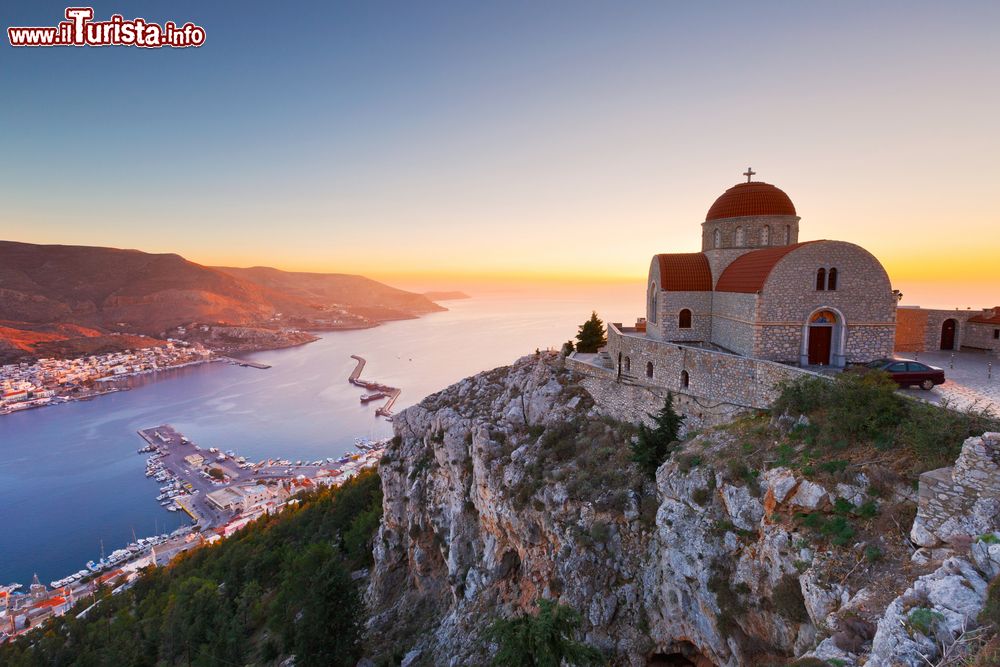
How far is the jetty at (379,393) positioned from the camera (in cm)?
7289

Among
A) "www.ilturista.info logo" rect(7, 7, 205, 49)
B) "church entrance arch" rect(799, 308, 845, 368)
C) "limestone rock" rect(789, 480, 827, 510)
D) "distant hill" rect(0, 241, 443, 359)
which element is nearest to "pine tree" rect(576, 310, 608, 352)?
"church entrance arch" rect(799, 308, 845, 368)

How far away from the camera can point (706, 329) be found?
58.6 feet

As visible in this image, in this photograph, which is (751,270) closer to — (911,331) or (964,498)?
(911,331)

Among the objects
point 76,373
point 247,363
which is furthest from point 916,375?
point 76,373

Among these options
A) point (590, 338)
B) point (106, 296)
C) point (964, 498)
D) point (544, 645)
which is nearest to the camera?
point (964, 498)

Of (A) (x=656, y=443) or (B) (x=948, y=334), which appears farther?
(B) (x=948, y=334)

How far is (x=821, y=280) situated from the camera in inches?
549

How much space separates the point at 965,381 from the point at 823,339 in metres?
3.57

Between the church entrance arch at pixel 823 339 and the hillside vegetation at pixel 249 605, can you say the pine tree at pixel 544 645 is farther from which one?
the church entrance arch at pixel 823 339

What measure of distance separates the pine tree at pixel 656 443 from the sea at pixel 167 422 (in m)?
15.6

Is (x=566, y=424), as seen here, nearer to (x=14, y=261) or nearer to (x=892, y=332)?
(x=892, y=332)

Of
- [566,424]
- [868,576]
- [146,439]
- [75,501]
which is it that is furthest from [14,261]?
[868,576]

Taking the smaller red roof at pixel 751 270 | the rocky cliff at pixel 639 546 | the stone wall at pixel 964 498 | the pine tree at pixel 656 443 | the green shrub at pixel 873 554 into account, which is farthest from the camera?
the smaller red roof at pixel 751 270

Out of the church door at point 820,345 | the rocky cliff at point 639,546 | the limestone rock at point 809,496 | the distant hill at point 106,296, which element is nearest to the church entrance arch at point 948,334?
the church door at point 820,345
